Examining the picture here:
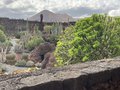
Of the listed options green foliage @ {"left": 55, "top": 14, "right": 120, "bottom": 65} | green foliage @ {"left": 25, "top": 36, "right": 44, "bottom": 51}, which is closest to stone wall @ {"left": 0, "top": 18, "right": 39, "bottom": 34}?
green foliage @ {"left": 25, "top": 36, "right": 44, "bottom": 51}

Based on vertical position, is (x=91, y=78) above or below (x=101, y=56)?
above

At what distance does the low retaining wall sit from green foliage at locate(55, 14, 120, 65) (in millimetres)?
6563

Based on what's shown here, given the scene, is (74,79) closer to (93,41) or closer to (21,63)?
(93,41)

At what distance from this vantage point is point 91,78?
12.1ft

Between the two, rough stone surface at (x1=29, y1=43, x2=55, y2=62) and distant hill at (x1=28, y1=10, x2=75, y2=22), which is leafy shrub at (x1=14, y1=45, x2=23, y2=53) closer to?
rough stone surface at (x1=29, y1=43, x2=55, y2=62)

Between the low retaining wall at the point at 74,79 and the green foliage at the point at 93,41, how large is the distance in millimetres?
6563

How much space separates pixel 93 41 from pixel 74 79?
780 cm

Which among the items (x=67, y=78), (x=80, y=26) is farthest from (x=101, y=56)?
(x=67, y=78)

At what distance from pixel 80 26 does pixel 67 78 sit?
8018 mm

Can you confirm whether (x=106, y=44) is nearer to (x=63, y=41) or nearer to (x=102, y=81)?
(x=63, y=41)

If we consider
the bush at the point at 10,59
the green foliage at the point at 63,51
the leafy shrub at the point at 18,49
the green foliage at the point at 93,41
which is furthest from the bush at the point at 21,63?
the green foliage at the point at 93,41

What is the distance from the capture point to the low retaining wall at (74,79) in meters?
3.18

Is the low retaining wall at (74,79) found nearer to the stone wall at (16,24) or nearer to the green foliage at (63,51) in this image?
the green foliage at (63,51)

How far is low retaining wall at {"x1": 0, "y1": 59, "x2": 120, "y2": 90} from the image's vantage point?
3.18 meters
